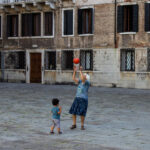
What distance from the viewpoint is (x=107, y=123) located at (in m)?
11.7

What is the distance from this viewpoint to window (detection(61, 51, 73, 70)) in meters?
34.0

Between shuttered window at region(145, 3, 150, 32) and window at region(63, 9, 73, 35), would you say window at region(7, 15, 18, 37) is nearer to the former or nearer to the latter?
window at region(63, 9, 73, 35)

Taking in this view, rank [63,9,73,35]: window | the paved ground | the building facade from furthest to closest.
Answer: [63,9,73,35]: window
the building facade
the paved ground

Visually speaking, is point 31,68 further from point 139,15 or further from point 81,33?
point 139,15

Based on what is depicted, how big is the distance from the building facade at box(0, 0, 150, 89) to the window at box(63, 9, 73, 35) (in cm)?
7

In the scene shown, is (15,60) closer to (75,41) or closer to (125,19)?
(75,41)

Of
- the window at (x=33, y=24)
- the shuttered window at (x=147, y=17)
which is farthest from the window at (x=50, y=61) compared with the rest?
the shuttered window at (x=147, y=17)

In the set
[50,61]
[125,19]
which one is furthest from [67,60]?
[125,19]

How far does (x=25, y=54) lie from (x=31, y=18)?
2.78 meters

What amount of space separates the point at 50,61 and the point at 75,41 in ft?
9.33

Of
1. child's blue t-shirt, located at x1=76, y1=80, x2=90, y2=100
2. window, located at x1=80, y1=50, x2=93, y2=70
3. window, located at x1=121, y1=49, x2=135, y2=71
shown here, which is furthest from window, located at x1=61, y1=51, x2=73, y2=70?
child's blue t-shirt, located at x1=76, y1=80, x2=90, y2=100

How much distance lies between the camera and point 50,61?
115ft

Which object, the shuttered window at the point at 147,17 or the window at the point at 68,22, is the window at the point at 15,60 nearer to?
the window at the point at 68,22

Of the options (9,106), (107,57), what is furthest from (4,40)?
(9,106)
